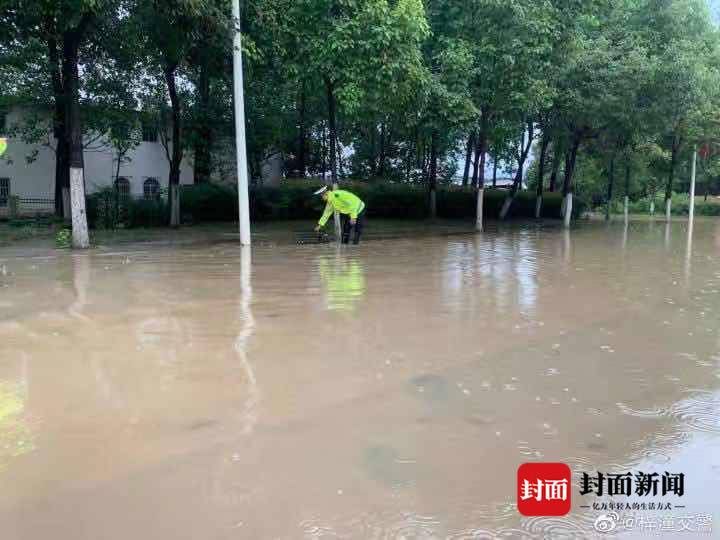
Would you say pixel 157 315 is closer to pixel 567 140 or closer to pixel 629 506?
pixel 629 506

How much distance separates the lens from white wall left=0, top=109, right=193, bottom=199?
2934cm

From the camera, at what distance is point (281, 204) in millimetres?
26016

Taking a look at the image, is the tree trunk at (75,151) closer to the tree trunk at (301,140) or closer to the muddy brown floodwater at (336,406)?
the muddy brown floodwater at (336,406)

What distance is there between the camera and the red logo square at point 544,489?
3.09 meters

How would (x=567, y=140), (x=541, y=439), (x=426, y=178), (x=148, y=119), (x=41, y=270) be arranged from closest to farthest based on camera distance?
Result: 1. (x=541, y=439)
2. (x=41, y=270)
3. (x=148, y=119)
4. (x=567, y=140)
5. (x=426, y=178)

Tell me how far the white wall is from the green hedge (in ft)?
20.1

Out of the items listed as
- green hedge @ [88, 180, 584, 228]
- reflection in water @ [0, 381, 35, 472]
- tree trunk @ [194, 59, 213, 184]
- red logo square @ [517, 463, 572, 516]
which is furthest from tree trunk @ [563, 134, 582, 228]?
reflection in water @ [0, 381, 35, 472]

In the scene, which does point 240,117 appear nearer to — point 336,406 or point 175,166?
point 175,166

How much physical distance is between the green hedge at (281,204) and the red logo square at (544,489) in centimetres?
2012

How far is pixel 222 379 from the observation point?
4.90 metres

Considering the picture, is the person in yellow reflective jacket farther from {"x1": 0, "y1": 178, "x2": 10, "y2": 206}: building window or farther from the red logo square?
{"x1": 0, "y1": 178, "x2": 10, "y2": 206}: building window

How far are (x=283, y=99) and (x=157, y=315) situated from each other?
725 inches

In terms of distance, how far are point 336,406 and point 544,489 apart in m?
1.55

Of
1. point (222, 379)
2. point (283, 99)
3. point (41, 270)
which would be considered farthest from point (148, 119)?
point (222, 379)
